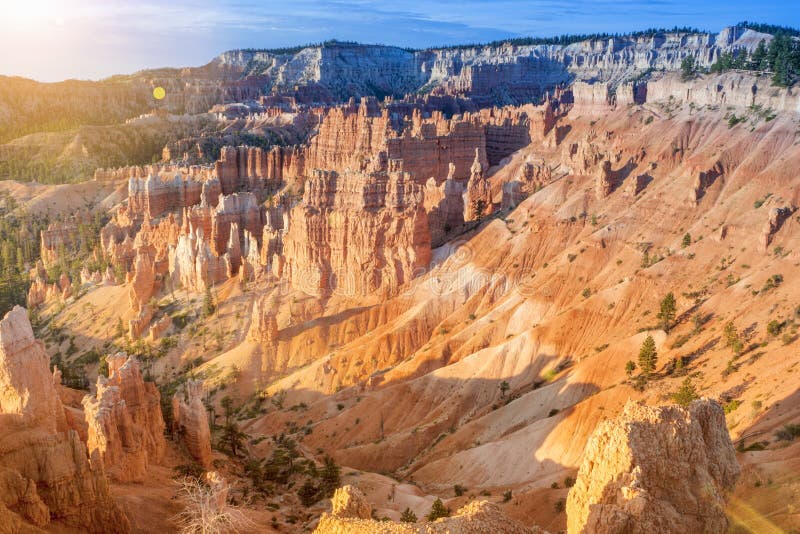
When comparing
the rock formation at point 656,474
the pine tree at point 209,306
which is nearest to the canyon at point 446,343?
the rock formation at point 656,474

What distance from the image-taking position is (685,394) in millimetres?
32094

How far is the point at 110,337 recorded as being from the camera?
224 feet

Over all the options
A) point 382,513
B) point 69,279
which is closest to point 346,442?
point 382,513

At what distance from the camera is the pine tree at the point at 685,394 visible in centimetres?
3155

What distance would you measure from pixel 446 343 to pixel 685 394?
933 inches

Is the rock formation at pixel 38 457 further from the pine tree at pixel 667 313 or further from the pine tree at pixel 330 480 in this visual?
the pine tree at pixel 667 313

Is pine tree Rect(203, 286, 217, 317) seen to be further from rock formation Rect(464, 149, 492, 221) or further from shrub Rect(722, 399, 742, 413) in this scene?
shrub Rect(722, 399, 742, 413)

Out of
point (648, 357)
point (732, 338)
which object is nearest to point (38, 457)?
point (648, 357)

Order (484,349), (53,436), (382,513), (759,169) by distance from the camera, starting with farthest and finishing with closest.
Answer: (759,169) < (484,349) < (382,513) < (53,436)

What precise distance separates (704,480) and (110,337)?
61.8 metres

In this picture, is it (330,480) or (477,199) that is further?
(477,199)

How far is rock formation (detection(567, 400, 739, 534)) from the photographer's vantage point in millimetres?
16500

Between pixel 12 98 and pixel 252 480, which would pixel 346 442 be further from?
pixel 12 98

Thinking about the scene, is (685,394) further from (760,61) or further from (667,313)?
(760,61)
